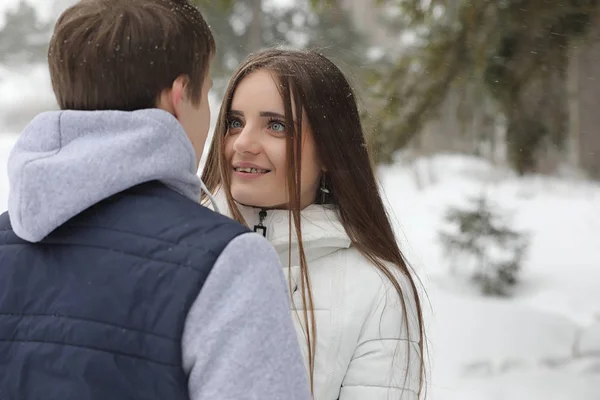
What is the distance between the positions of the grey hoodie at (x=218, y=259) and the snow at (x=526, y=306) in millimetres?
1072

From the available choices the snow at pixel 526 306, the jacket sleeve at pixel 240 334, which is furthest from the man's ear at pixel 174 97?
the snow at pixel 526 306

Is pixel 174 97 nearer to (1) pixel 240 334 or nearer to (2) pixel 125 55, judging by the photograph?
(2) pixel 125 55

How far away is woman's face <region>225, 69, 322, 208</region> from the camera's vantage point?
6.40ft

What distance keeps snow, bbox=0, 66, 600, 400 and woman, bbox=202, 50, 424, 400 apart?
9.2 inches

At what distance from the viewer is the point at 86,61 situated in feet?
3.85

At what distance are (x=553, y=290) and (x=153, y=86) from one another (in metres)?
7.39

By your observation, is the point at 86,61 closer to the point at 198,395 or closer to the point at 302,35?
the point at 198,395

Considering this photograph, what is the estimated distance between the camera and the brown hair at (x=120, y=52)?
1.17 meters

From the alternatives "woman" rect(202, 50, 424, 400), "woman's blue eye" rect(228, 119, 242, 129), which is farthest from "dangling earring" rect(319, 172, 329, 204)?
"woman's blue eye" rect(228, 119, 242, 129)

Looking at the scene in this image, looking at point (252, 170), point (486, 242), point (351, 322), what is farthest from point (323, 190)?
point (486, 242)

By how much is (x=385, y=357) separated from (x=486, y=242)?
21.1 ft

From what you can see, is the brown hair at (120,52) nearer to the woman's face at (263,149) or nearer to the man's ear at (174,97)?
the man's ear at (174,97)

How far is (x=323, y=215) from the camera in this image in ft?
6.55

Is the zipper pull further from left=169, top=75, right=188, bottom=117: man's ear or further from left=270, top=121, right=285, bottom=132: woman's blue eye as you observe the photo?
left=169, top=75, right=188, bottom=117: man's ear
